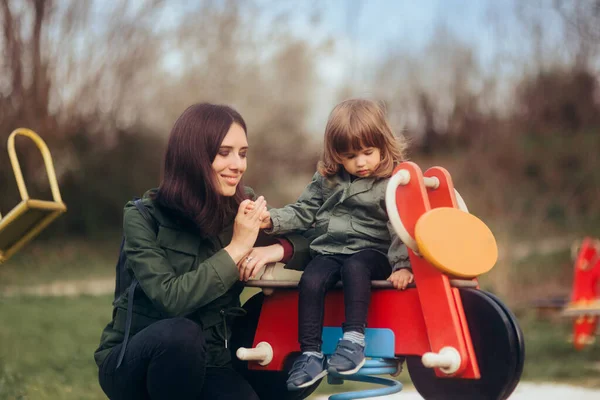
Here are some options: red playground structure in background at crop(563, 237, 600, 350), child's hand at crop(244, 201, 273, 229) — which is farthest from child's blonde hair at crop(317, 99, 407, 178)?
red playground structure in background at crop(563, 237, 600, 350)

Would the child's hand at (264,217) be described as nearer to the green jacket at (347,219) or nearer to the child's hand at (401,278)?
the green jacket at (347,219)

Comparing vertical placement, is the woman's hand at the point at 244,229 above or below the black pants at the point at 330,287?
above

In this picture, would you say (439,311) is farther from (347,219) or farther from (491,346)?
(347,219)

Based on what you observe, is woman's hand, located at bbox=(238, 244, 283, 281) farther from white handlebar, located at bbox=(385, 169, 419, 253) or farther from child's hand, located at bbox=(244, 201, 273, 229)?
white handlebar, located at bbox=(385, 169, 419, 253)

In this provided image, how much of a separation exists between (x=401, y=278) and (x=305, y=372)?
48 centimetres

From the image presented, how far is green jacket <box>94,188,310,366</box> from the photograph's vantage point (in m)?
2.83

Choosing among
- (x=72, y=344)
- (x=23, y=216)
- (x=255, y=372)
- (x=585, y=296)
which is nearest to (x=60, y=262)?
(x=72, y=344)

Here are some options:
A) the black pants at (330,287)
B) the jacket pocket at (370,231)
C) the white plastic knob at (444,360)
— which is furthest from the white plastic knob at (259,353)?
the white plastic knob at (444,360)

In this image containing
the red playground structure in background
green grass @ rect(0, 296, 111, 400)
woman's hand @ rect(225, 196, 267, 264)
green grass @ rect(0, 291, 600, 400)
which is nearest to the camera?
woman's hand @ rect(225, 196, 267, 264)

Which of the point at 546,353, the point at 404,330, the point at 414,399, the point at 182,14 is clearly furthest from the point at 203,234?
the point at 182,14

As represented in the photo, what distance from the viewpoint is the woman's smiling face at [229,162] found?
3082mm

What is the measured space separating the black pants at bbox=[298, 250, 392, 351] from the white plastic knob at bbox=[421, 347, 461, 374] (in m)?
0.29

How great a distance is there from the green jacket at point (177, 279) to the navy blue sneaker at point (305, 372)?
0.37 meters

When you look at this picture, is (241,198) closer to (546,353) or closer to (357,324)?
(357,324)
